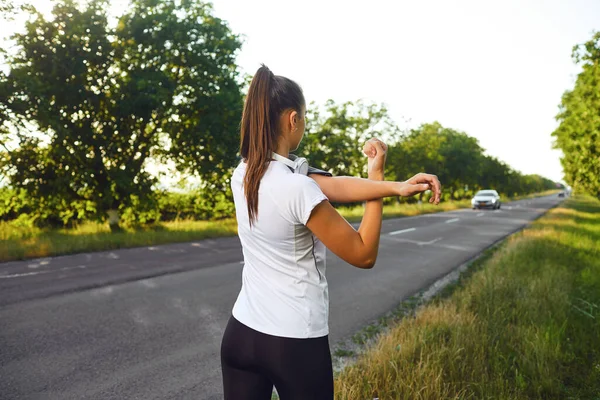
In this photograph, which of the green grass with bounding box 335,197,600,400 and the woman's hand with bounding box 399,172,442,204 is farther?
Answer: the green grass with bounding box 335,197,600,400

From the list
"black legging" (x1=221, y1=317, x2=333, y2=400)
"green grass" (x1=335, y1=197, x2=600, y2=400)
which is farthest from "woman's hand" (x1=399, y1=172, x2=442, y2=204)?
"green grass" (x1=335, y1=197, x2=600, y2=400)

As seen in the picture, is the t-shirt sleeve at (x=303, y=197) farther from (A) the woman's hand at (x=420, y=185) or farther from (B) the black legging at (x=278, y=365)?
(B) the black legging at (x=278, y=365)

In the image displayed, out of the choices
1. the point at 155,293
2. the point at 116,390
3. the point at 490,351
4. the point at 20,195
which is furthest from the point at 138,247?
the point at 490,351

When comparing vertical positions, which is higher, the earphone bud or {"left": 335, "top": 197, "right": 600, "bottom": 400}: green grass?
the earphone bud

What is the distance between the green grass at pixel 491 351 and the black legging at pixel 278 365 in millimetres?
1577

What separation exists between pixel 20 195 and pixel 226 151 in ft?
22.8

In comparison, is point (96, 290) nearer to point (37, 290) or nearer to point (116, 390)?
point (37, 290)

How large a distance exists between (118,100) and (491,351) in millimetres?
13197

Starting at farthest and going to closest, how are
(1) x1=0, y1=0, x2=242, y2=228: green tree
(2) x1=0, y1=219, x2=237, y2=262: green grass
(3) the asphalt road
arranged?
1. (1) x1=0, y1=0, x2=242, y2=228: green tree
2. (2) x1=0, y1=219, x2=237, y2=262: green grass
3. (3) the asphalt road

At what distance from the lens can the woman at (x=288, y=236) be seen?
1227 mm

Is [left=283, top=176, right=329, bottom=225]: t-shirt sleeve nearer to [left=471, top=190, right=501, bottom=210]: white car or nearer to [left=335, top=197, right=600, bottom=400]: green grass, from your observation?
[left=335, top=197, right=600, bottom=400]: green grass

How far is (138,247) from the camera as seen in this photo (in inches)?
460

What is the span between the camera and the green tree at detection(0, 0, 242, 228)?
1218cm

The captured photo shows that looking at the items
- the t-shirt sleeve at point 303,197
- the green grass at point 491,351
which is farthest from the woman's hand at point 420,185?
the green grass at point 491,351
